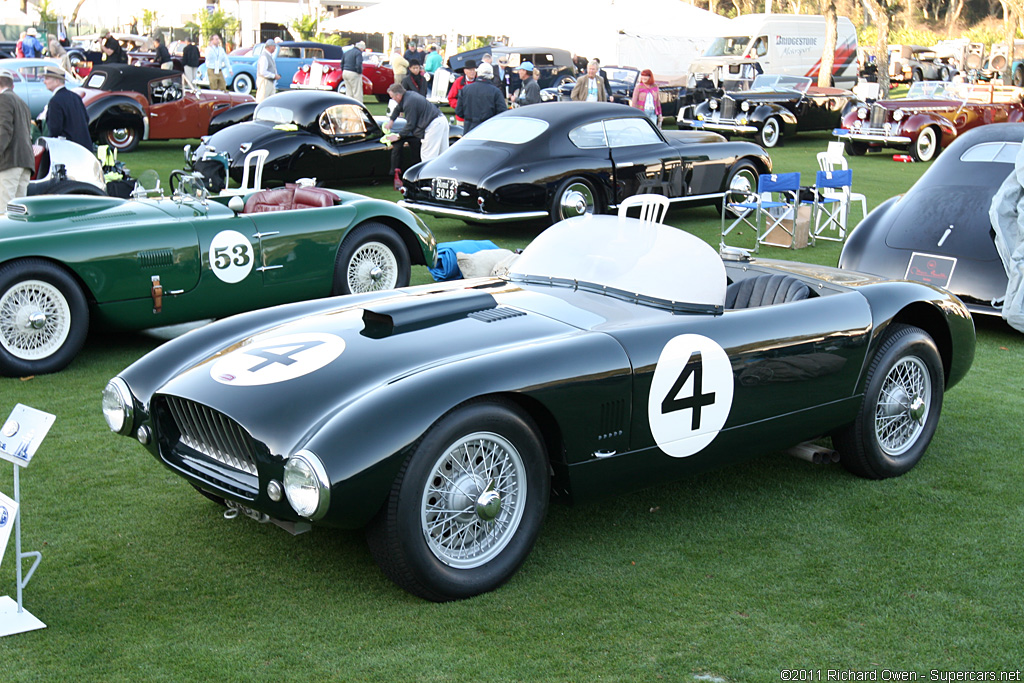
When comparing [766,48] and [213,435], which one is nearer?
[213,435]

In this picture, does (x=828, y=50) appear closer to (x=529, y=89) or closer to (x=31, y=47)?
(x=529, y=89)

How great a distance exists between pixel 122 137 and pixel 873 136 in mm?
13830

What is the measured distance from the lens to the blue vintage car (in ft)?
98.1

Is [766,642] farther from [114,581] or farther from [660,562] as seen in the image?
[114,581]

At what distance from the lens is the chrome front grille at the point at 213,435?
361 centimetres

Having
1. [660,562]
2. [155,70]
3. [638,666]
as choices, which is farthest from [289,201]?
[155,70]

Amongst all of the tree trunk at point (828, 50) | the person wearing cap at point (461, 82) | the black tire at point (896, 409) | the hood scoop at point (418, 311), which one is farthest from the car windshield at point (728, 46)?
the hood scoop at point (418, 311)

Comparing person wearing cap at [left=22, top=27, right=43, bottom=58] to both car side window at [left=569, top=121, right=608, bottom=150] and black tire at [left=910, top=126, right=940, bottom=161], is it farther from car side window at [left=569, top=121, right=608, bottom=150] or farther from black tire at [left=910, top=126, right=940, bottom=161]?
black tire at [left=910, top=126, right=940, bottom=161]

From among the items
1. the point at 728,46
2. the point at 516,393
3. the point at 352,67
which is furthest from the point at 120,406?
the point at 728,46

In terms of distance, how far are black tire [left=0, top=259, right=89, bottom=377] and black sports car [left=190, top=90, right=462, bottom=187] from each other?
6.85 meters

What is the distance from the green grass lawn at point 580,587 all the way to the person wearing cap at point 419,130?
31.3ft

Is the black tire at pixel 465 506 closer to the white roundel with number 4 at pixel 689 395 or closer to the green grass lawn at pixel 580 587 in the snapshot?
the green grass lawn at pixel 580 587

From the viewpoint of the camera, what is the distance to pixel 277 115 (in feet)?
45.7

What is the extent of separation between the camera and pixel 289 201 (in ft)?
26.2
